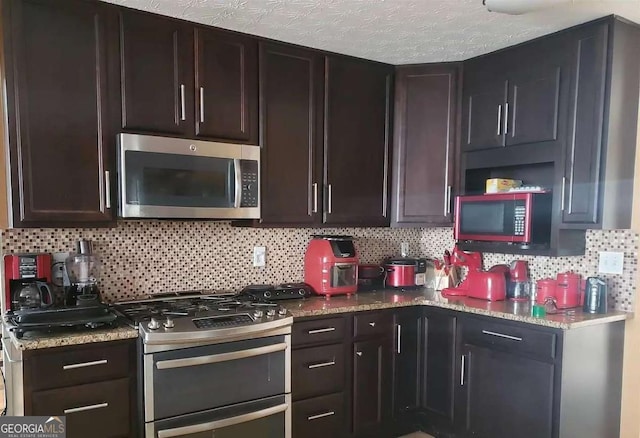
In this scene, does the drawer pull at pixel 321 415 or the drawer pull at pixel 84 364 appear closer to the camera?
the drawer pull at pixel 84 364

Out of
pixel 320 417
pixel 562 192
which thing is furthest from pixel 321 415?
pixel 562 192

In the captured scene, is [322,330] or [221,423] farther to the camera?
[322,330]

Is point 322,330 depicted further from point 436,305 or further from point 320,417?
point 436,305

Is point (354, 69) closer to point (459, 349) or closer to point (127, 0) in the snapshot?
point (127, 0)

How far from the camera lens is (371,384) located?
274 centimetres

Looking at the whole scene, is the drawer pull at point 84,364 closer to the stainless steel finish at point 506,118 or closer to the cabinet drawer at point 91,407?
the cabinet drawer at point 91,407

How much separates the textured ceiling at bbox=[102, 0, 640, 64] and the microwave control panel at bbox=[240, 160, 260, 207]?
72cm

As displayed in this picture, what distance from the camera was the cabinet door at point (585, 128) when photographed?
232 cm

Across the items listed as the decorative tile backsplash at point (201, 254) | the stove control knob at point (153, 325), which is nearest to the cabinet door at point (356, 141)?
the decorative tile backsplash at point (201, 254)

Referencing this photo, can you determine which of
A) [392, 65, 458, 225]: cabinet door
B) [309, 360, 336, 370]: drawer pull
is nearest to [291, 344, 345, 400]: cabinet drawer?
[309, 360, 336, 370]: drawer pull

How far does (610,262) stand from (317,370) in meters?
1.69

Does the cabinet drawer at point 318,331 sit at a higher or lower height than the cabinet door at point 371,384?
higher

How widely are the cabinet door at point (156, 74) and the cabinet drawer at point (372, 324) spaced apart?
1374mm

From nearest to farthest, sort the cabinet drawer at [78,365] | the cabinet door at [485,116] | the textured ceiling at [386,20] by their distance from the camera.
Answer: the cabinet drawer at [78,365]
the textured ceiling at [386,20]
the cabinet door at [485,116]
